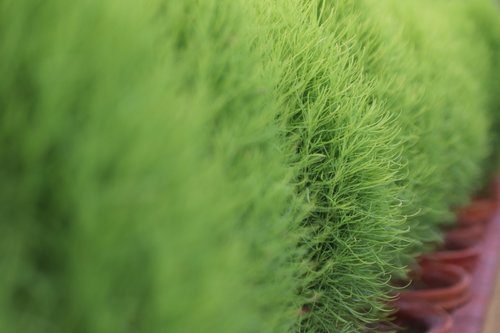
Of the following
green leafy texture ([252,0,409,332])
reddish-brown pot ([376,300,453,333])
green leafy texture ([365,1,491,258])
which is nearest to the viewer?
green leafy texture ([252,0,409,332])

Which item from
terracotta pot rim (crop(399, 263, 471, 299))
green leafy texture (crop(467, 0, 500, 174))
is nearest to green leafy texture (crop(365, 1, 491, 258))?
terracotta pot rim (crop(399, 263, 471, 299))

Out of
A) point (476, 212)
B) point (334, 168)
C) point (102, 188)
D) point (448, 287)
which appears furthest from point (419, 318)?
point (102, 188)

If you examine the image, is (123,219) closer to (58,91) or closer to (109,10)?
(58,91)

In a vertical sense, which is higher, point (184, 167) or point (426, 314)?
point (426, 314)

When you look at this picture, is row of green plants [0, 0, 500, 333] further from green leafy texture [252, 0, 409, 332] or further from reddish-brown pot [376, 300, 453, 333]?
reddish-brown pot [376, 300, 453, 333]

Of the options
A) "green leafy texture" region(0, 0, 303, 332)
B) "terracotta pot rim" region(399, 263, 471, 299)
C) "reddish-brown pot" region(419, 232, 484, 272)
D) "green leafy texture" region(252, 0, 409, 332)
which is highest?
"reddish-brown pot" region(419, 232, 484, 272)

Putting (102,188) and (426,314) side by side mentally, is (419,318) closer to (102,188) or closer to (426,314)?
(426,314)

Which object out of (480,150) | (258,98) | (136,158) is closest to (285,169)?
(258,98)
